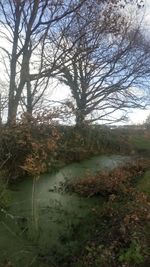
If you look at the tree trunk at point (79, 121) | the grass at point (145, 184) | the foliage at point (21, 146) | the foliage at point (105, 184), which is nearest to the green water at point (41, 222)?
the foliage at point (105, 184)

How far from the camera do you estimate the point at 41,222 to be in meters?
6.91

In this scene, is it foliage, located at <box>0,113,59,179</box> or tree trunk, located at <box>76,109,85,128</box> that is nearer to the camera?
foliage, located at <box>0,113,59,179</box>

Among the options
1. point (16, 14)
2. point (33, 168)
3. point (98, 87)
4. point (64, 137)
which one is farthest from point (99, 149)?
point (98, 87)

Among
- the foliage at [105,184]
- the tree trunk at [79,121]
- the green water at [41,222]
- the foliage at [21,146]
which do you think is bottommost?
the green water at [41,222]

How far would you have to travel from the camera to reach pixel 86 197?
8.05 meters

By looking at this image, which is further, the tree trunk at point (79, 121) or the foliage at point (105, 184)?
the tree trunk at point (79, 121)

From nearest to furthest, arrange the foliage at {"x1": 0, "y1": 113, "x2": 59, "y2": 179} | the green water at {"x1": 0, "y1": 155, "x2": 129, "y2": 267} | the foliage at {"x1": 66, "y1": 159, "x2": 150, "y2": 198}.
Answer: the green water at {"x1": 0, "y1": 155, "x2": 129, "y2": 267} < the foliage at {"x1": 66, "y1": 159, "x2": 150, "y2": 198} < the foliage at {"x1": 0, "y1": 113, "x2": 59, "y2": 179}

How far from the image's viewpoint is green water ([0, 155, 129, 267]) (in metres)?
6.02

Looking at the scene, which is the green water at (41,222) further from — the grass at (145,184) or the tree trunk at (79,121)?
the tree trunk at (79,121)

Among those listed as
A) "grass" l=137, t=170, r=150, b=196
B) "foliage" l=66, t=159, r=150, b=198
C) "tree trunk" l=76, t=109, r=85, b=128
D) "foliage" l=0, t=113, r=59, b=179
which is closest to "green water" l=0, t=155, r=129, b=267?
"foliage" l=66, t=159, r=150, b=198

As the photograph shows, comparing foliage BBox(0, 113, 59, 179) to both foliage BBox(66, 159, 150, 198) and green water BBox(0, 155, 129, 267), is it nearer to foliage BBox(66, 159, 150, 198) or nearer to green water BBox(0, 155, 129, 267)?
green water BBox(0, 155, 129, 267)

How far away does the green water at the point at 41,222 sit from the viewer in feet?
19.8

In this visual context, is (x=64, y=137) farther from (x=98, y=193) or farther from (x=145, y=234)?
(x=145, y=234)

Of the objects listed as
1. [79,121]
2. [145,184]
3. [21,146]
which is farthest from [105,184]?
[79,121]
